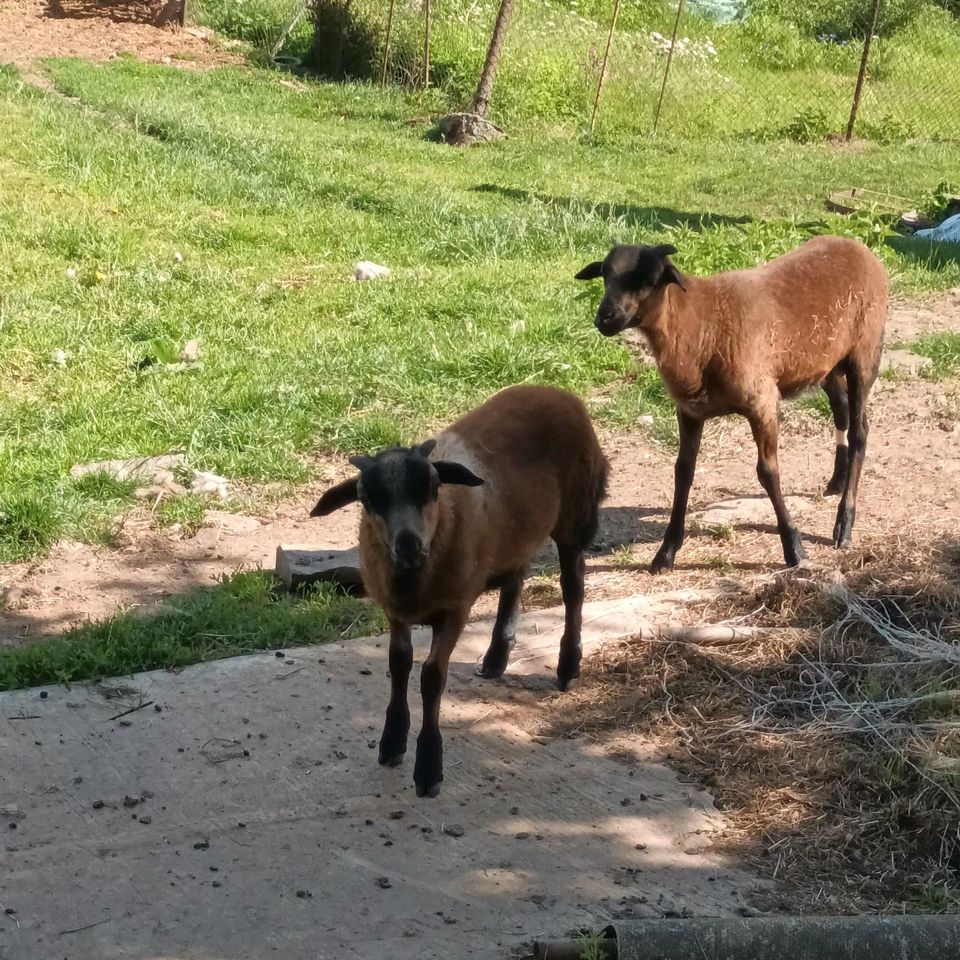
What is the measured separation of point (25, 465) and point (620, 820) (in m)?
4.59

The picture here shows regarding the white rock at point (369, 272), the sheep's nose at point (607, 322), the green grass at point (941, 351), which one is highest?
the sheep's nose at point (607, 322)

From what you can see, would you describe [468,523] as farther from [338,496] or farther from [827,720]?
[827,720]

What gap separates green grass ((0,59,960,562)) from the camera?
8492 mm

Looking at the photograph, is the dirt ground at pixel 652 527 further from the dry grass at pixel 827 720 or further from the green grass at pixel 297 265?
the dry grass at pixel 827 720

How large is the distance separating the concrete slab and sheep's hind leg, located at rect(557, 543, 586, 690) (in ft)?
0.38

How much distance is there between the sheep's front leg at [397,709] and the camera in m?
4.91

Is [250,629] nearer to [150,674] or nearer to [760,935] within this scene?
[150,674]

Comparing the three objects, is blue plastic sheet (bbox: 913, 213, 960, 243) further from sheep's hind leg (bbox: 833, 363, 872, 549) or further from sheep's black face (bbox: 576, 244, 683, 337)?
sheep's black face (bbox: 576, 244, 683, 337)

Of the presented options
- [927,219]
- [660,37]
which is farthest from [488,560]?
[660,37]

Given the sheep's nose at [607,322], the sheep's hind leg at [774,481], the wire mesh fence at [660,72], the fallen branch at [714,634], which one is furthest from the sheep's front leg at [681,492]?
the wire mesh fence at [660,72]

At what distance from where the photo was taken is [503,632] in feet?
18.4

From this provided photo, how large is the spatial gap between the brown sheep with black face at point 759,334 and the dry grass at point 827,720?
0.79m

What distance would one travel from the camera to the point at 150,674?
5625 mm

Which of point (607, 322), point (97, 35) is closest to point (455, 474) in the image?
point (607, 322)
